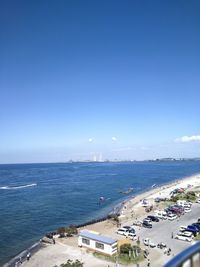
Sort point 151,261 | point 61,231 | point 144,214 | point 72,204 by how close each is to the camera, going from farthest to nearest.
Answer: point 72,204
point 144,214
point 61,231
point 151,261

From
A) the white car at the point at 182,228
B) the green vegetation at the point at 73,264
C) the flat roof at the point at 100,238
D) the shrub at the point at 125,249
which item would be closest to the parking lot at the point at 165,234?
the white car at the point at 182,228

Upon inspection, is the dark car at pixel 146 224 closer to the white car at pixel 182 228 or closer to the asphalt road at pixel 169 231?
the asphalt road at pixel 169 231

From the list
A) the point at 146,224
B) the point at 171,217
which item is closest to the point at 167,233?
the point at 146,224

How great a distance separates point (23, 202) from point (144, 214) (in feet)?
123

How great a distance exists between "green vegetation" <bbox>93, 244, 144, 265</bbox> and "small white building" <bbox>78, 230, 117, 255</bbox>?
0.69 metres

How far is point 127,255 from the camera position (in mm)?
36000

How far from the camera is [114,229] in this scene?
1955 inches

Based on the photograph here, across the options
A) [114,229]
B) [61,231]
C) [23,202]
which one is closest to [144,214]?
[114,229]

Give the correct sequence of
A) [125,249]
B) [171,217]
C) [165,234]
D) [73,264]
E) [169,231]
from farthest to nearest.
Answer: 1. [171,217]
2. [169,231]
3. [165,234]
4. [125,249]
5. [73,264]

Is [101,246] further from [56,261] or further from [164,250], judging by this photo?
[164,250]

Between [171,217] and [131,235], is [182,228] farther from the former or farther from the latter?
[131,235]

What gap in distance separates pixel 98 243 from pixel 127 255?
389 cm

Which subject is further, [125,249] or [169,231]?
[169,231]

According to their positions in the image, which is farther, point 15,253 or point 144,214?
point 144,214
